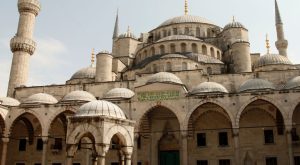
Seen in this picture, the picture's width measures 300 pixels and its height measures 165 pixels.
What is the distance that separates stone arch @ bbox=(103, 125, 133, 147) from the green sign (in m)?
6.95

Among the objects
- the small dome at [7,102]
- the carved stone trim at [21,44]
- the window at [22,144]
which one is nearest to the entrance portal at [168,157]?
the window at [22,144]

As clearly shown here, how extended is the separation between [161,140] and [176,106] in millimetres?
2714

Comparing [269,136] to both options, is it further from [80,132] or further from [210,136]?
[80,132]

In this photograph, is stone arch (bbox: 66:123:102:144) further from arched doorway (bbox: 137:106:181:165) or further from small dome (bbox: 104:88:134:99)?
arched doorway (bbox: 137:106:181:165)

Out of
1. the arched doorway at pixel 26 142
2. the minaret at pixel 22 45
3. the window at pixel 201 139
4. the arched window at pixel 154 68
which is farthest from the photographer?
the minaret at pixel 22 45

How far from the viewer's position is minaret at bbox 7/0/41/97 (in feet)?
68.9

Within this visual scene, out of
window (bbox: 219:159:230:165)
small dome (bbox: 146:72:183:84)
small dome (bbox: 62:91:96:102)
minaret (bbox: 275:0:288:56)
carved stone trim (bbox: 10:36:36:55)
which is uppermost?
minaret (bbox: 275:0:288:56)

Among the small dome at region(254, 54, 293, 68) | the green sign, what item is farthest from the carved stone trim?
the small dome at region(254, 54, 293, 68)

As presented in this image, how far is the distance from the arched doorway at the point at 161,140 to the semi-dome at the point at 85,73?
7.86 metres

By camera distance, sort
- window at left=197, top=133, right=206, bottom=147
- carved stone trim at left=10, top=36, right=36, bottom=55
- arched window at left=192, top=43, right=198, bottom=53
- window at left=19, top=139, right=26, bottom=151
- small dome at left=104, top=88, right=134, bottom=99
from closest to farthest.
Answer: small dome at left=104, top=88, right=134, bottom=99 < window at left=197, top=133, right=206, bottom=147 < window at left=19, top=139, right=26, bottom=151 < carved stone trim at left=10, top=36, right=36, bottom=55 < arched window at left=192, top=43, right=198, bottom=53

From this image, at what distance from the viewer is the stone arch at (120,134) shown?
8625mm

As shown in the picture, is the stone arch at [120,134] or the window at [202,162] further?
the window at [202,162]

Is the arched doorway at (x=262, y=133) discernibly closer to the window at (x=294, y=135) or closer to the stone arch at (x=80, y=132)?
the window at (x=294, y=135)

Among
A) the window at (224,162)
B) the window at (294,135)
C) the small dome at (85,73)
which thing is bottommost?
the window at (224,162)
